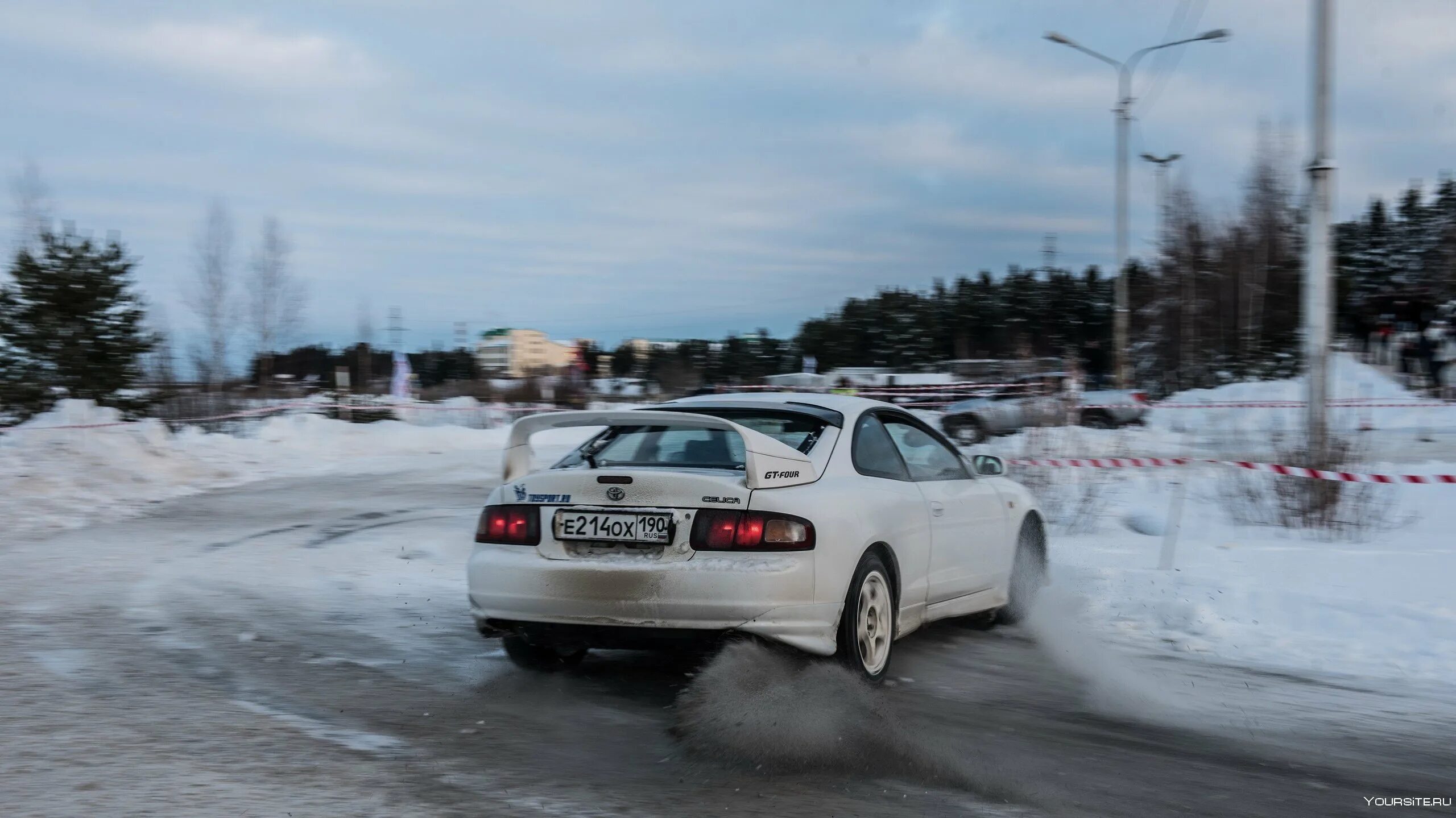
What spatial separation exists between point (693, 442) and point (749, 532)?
0.98 m

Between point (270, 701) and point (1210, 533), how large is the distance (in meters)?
8.75

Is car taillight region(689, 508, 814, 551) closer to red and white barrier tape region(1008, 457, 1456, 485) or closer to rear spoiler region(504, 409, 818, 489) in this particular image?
rear spoiler region(504, 409, 818, 489)

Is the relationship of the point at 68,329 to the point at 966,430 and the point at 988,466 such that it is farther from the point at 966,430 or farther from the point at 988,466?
the point at 988,466

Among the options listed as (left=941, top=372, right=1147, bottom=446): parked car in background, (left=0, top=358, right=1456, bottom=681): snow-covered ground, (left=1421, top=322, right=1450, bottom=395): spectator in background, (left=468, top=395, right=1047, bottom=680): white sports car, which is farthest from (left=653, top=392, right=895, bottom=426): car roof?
(left=1421, top=322, right=1450, bottom=395): spectator in background

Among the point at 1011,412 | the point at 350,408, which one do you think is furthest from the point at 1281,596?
the point at 350,408

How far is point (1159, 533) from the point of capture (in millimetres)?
→ 11250

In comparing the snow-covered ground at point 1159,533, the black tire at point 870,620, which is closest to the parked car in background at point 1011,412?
the snow-covered ground at point 1159,533

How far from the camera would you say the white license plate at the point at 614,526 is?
5.09 metres

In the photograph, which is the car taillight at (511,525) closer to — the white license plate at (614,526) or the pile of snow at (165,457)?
the white license plate at (614,526)

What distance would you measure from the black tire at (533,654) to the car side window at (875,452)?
1672 millimetres

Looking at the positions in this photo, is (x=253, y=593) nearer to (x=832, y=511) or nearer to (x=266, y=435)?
(x=832, y=511)

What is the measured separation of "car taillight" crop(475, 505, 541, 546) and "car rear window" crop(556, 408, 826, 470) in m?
0.37

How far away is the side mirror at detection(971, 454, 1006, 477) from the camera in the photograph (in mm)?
7277

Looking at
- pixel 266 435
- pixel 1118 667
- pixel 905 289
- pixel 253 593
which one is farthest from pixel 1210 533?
pixel 905 289
